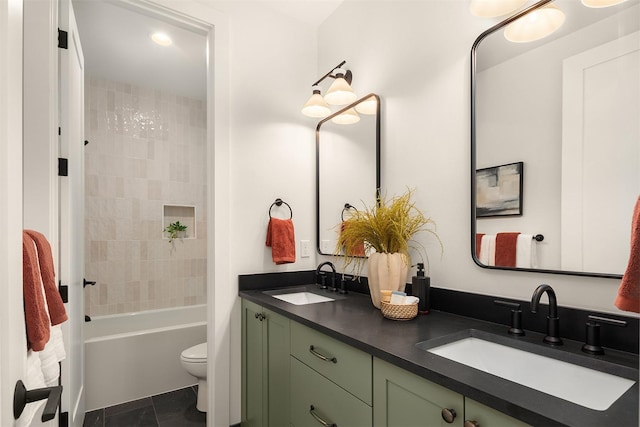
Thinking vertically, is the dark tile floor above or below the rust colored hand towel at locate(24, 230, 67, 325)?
below

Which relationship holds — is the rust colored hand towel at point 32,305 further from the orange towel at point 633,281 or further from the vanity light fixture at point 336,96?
the vanity light fixture at point 336,96

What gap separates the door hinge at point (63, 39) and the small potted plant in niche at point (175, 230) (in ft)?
6.94

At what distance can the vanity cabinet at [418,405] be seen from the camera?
0.78m

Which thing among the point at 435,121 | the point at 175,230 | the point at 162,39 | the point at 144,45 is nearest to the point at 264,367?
the point at 435,121

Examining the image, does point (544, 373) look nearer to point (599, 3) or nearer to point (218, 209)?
point (599, 3)

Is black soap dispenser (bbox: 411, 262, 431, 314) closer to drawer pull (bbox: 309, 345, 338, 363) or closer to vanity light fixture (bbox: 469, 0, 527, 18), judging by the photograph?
drawer pull (bbox: 309, 345, 338, 363)

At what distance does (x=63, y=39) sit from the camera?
158 centimetres

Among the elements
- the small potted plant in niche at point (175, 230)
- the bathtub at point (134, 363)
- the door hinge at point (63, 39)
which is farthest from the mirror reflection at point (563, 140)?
the small potted plant in niche at point (175, 230)

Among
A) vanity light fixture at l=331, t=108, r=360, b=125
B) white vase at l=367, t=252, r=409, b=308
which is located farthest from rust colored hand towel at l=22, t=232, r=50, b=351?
vanity light fixture at l=331, t=108, r=360, b=125

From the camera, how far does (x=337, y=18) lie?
2.24 metres

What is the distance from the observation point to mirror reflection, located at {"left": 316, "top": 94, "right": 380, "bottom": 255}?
77.2 inches

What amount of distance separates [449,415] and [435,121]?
1204 mm

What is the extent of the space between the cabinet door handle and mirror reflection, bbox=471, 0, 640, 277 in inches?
25.1

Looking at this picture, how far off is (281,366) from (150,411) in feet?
4.57
